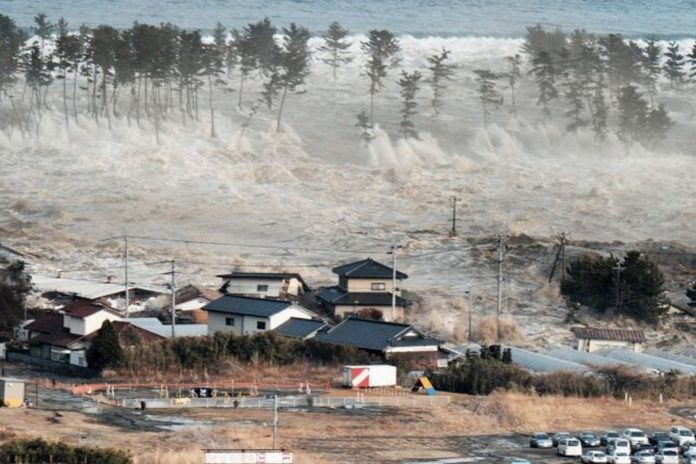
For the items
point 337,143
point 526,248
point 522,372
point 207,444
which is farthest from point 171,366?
point 337,143

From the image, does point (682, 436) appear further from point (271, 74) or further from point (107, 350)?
point (271, 74)

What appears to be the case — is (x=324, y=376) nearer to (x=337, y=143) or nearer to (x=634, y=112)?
(x=337, y=143)

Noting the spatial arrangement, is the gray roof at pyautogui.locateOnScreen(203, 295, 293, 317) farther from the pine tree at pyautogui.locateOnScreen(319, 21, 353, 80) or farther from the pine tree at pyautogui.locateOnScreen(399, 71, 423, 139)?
the pine tree at pyautogui.locateOnScreen(319, 21, 353, 80)

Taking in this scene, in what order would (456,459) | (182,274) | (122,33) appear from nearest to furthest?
(456,459), (182,274), (122,33)

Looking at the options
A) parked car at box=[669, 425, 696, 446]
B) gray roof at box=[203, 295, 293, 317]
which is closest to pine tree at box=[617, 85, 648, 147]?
gray roof at box=[203, 295, 293, 317]

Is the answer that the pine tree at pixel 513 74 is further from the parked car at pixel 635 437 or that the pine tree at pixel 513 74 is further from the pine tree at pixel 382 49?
the parked car at pixel 635 437

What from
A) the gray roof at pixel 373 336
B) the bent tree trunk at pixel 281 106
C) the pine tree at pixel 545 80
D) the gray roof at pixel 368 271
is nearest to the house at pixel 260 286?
the gray roof at pixel 368 271
